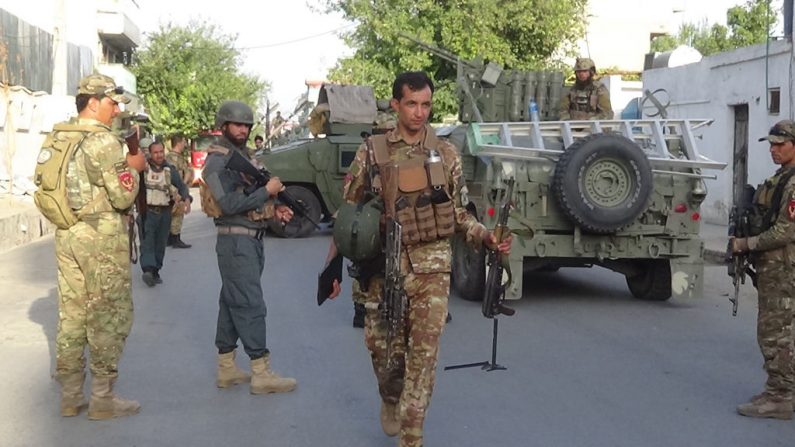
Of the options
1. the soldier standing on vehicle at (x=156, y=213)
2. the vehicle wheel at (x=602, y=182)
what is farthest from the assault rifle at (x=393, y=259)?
the soldier standing on vehicle at (x=156, y=213)

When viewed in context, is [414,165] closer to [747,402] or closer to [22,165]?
[747,402]

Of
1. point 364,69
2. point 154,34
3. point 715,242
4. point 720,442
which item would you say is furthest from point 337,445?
point 154,34

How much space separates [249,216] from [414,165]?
6.18 ft

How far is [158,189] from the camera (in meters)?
11.7

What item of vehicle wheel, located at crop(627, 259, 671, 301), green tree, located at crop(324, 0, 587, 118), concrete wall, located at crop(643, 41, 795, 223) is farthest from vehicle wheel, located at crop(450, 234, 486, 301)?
green tree, located at crop(324, 0, 587, 118)

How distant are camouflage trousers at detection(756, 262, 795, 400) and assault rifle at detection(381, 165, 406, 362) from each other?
240 centimetres

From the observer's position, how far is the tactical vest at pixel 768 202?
566 cm

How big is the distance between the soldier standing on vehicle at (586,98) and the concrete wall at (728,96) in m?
6.30

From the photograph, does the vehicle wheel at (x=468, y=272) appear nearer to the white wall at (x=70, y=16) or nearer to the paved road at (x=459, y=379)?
the paved road at (x=459, y=379)

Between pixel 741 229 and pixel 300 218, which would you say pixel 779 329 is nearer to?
pixel 741 229

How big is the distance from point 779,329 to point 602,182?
11.3 feet

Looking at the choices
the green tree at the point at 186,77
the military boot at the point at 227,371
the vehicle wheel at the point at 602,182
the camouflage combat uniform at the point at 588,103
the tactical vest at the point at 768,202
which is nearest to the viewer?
the tactical vest at the point at 768,202

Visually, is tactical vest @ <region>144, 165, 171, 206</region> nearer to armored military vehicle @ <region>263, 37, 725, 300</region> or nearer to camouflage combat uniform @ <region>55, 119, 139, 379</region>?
armored military vehicle @ <region>263, 37, 725, 300</region>

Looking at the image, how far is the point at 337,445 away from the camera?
5.20 meters
